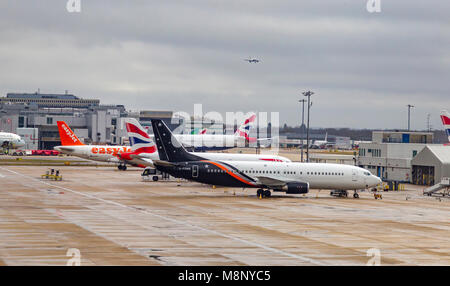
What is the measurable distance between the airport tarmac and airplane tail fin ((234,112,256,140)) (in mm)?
84246

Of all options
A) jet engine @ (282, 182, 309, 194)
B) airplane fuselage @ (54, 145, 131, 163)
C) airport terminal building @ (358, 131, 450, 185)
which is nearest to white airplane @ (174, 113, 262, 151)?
airplane fuselage @ (54, 145, 131, 163)

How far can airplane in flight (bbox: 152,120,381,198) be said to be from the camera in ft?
202

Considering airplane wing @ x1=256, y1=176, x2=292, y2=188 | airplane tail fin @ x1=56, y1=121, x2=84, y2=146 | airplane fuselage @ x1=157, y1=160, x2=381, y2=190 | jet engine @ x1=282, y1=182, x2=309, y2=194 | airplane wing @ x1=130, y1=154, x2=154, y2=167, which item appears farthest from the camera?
airplane tail fin @ x1=56, y1=121, x2=84, y2=146

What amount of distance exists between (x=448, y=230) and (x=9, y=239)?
27741 millimetres

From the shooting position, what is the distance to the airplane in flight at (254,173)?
202ft

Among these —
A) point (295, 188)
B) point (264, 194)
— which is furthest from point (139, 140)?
point (295, 188)

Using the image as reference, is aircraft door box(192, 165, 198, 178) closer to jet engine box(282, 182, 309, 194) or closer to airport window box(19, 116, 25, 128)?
jet engine box(282, 182, 309, 194)

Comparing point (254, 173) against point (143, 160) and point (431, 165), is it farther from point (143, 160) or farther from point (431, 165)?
point (431, 165)

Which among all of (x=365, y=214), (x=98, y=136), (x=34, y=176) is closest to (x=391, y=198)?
(x=365, y=214)

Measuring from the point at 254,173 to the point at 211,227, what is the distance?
22.4m

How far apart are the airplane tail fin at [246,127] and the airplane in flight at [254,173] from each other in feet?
286

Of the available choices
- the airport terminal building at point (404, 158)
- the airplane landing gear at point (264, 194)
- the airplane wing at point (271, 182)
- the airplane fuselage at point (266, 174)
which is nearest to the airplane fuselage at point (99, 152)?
the airport terminal building at point (404, 158)
